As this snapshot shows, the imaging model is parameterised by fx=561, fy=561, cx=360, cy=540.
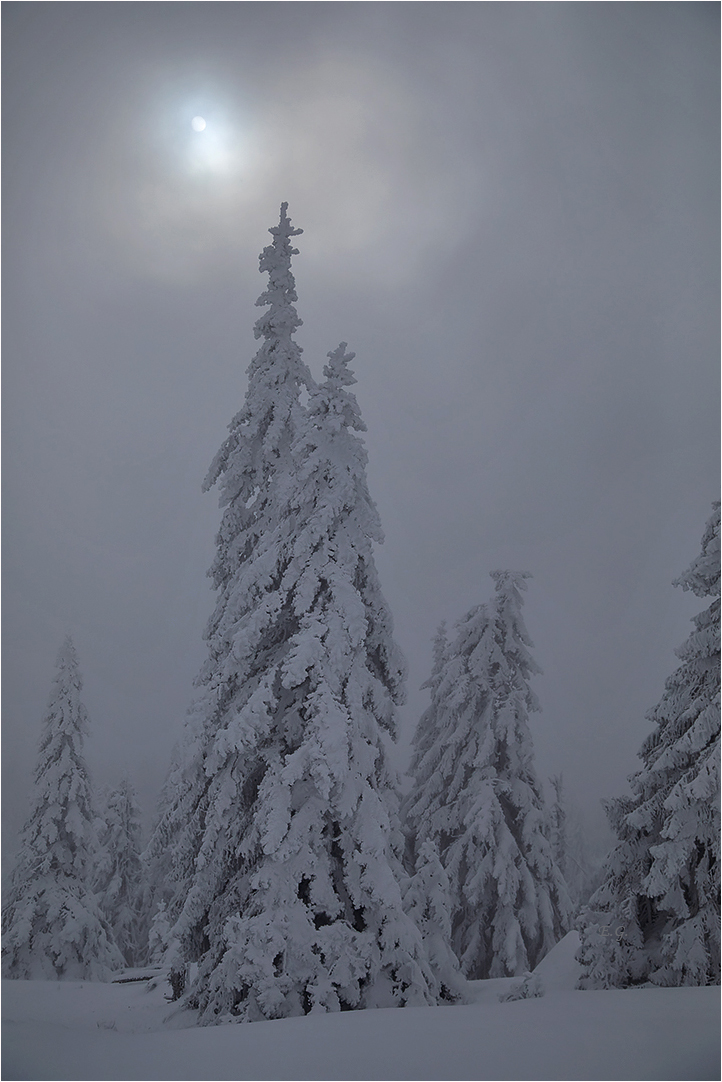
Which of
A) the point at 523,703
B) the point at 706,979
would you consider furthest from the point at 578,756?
the point at 706,979

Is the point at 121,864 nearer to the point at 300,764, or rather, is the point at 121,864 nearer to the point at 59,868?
the point at 59,868

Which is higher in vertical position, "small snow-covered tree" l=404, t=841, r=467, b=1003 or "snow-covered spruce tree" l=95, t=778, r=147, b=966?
"small snow-covered tree" l=404, t=841, r=467, b=1003

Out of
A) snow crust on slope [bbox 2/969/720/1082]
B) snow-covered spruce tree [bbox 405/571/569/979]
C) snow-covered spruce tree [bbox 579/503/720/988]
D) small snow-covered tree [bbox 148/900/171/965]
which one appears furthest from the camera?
snow-covered spruce tree [bbox 405/571/569/979]

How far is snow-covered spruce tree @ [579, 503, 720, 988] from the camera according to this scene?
9.88 metres

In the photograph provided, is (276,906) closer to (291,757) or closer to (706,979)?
(291,757)

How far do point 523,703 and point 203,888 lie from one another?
1246 centimetres

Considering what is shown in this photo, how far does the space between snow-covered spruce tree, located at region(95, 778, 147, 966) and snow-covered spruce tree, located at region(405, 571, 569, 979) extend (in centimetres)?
2333

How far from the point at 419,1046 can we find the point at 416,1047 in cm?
4

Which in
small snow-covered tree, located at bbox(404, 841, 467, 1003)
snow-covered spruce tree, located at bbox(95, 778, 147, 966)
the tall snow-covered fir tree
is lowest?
snow-covered spruce tree, located at bbox(95, 778, 147, 966)

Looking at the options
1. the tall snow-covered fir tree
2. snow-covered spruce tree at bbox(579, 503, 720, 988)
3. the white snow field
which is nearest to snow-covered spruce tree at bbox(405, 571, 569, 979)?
snow-covered spruce tree at bbox(579, 503, 720, 988)

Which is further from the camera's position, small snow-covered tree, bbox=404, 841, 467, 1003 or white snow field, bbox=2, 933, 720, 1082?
small snow-covered tree, bbox=404, 841, 467, 1003

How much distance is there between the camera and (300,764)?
978cm

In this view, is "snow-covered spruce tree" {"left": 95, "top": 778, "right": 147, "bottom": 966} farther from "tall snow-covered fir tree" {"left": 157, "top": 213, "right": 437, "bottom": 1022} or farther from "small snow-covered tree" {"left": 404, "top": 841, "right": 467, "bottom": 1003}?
"small snow-covered tree" {"left": 404, "top": 841, "right": 467, "bottom": 1003}

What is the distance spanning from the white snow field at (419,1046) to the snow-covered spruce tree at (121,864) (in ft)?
103
